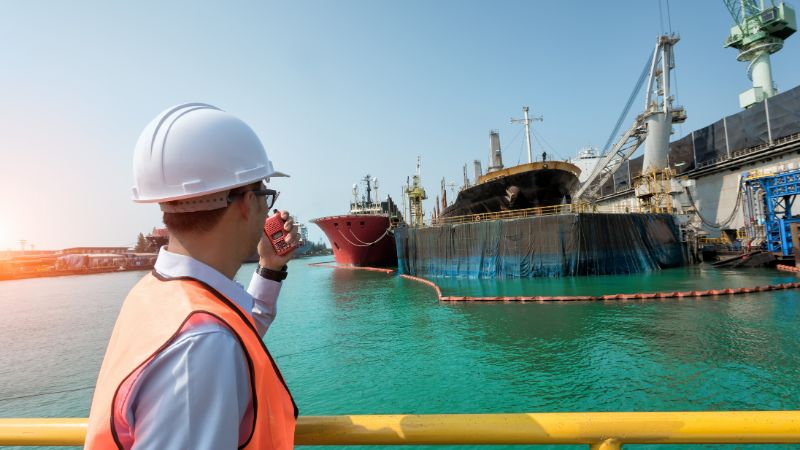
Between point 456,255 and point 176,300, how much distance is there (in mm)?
21440

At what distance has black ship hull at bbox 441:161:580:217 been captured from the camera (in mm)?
21781

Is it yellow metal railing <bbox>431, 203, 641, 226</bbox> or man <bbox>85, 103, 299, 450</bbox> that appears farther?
yellow metal railing <bbox>431, 203, 641, 226</bbox>

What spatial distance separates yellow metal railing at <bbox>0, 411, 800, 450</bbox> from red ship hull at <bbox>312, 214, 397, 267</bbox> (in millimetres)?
31065

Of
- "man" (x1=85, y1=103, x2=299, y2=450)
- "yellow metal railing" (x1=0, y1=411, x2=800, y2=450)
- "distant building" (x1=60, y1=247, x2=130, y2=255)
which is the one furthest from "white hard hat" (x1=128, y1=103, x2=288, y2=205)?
"distant building" (x1=60, y1=247, x2=130, y2=255)

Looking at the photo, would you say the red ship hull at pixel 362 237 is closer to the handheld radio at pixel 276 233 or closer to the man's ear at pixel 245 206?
the handheld radio at pixel 276 233

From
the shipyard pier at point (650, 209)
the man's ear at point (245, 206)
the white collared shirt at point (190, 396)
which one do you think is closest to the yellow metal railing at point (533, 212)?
the shipyard pier at point (650, 209)

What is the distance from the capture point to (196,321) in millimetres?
740

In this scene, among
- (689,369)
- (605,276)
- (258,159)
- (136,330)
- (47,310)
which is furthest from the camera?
(47,310)

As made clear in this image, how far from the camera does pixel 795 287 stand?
12695 mm

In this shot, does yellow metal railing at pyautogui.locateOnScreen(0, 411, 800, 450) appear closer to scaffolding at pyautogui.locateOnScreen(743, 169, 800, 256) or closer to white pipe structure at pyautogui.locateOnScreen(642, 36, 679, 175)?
scaffolding at pyautogui.locateOnScreen(743, 169, 800, 256)

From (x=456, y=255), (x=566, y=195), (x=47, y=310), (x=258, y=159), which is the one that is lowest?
(x=47, y=310)

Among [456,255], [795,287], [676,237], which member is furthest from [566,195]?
[795,287]

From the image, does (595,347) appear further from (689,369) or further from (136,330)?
(136,330)

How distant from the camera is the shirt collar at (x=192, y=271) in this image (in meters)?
0.96
